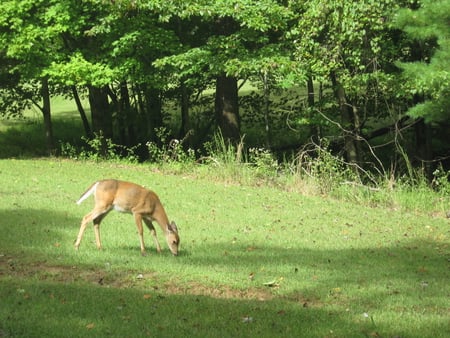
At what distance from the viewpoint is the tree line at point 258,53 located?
60.0 feet

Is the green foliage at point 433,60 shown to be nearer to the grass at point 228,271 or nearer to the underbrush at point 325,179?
the underbrush at point 325,179

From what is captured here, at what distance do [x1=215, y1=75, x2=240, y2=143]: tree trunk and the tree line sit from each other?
0.03m

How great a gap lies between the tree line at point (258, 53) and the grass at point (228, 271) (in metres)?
4.30

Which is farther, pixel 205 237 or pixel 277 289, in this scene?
pixel 205 237

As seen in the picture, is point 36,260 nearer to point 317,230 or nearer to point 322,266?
point 322,266

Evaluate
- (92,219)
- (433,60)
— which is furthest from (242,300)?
(433,60)

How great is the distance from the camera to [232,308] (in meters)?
7.99

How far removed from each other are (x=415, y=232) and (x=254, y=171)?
6328 mm

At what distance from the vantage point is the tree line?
60.0 feet

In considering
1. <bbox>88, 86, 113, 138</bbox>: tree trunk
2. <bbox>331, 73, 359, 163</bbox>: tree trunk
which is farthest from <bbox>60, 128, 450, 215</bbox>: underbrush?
<bbox>88, 86, 113, 138</bbox>: tree trunk

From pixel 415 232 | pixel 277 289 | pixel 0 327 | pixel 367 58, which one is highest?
pixel 367 58

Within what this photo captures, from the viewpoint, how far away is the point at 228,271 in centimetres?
991

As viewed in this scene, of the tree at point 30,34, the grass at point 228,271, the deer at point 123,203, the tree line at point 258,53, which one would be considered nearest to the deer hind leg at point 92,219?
the deer at point 123,203

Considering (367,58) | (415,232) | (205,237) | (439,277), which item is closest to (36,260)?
(205,237)
